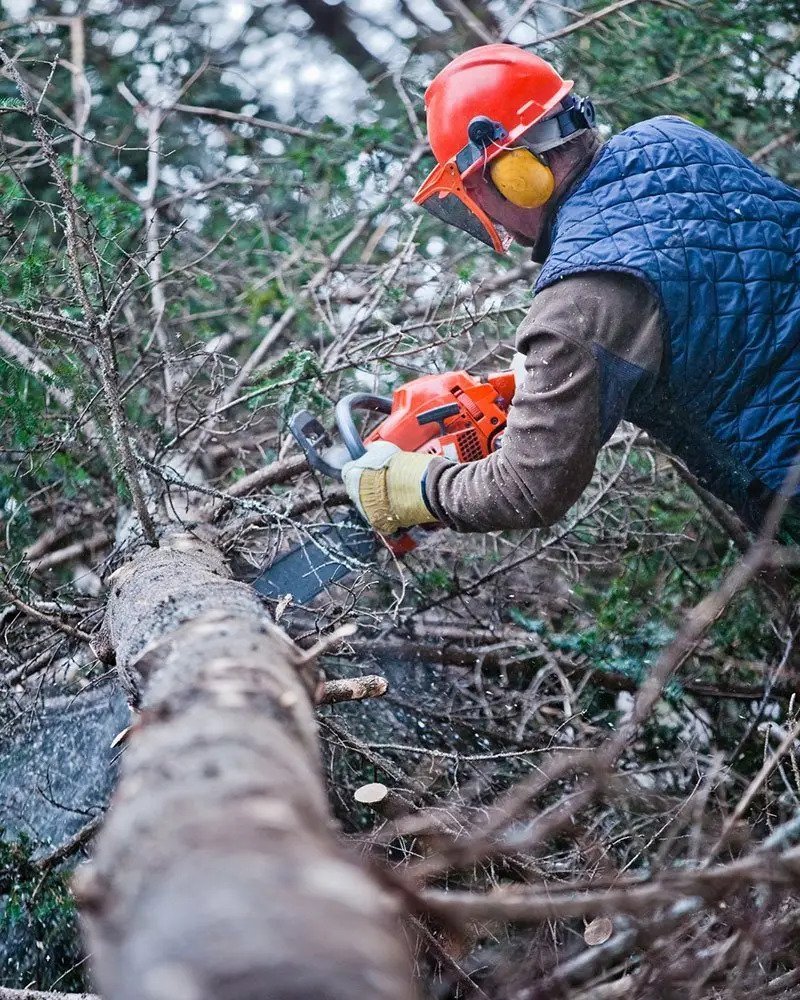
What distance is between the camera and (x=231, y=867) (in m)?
0.92

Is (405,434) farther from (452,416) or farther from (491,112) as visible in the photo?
(491,112)

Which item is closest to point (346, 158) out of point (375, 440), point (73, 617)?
point (375, 440)

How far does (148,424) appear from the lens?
3.68m

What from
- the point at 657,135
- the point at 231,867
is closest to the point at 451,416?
the point at 657,135

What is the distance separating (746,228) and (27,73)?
→ 4.94 meters

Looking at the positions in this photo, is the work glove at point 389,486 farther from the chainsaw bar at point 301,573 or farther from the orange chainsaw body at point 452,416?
the chainsaw bar at point 301,573

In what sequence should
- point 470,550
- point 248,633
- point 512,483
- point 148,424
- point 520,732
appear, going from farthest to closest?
1. point 470,550
2. point 148,424
3. point 520,732
4. point 512,483
5. point 248,633

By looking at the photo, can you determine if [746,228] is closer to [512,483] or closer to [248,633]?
[512,483]

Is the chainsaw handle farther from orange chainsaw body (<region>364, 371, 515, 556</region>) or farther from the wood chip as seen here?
the wood chip

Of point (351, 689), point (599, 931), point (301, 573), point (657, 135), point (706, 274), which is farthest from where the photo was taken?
point (301, 573)

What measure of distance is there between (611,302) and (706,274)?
27cm

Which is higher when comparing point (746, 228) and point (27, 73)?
point (27, 73)

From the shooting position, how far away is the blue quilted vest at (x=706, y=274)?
247cm

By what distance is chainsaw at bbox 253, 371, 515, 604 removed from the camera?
9.71 ft
